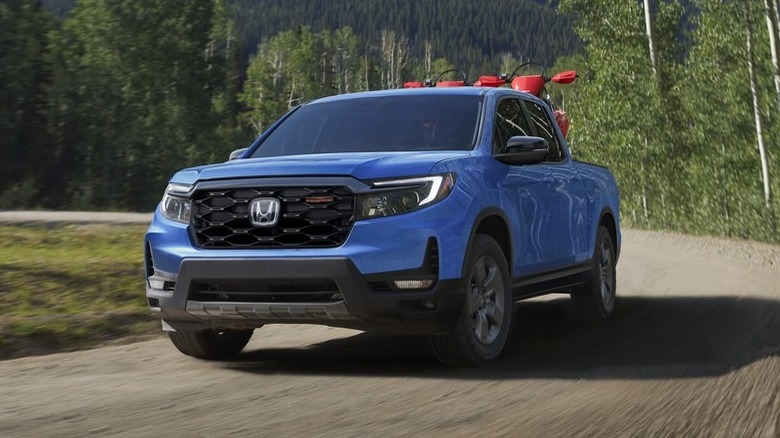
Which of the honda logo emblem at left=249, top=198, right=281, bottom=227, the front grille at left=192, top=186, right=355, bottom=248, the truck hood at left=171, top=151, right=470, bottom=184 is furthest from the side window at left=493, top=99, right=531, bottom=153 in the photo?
the honda logo emblem at left=249, top=198, right=281, bottom=227

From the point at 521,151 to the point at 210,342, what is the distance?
2465 mm

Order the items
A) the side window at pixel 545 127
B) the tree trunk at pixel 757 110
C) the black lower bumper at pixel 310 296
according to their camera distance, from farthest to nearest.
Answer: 1. the tree trunk at pixel 757 110
2. the side window at pixel 545 127
3. the black lower bumper at pixel 310 296

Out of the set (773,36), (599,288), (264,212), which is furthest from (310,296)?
(773,36)

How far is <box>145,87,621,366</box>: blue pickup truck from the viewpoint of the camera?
6828mm

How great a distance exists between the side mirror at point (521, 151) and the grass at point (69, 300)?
3.56m

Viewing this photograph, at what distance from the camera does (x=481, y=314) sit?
7449 millimetres

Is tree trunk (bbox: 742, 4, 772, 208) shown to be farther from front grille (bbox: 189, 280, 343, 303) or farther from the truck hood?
front grille (bbox: 189, 280, 343, 303)

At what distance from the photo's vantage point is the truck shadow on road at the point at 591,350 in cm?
725

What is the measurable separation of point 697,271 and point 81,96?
4705 cm

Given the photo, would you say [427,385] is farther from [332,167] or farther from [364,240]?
[332,167]

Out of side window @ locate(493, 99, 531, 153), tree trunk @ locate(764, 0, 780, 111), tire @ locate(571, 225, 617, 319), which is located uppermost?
side window @ locate(493, 99, 531, 153)

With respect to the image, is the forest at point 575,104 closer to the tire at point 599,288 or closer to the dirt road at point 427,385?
the tire at point 599,288

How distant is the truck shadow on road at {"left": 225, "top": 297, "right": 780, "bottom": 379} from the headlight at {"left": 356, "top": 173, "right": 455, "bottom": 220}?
1.04 meters

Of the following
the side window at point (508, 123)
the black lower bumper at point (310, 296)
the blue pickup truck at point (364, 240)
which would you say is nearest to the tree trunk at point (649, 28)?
the side window at point (508, 123)
